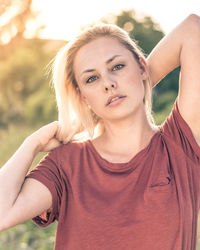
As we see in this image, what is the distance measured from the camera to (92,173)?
2.00 meters

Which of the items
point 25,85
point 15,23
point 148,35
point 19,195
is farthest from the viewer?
point 15,23

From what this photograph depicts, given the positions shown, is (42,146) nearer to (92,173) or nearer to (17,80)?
(92,173)

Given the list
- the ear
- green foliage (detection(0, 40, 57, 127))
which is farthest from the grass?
green foliage (detection(0, 40, 57, 127))

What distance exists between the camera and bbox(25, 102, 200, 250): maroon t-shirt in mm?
1794

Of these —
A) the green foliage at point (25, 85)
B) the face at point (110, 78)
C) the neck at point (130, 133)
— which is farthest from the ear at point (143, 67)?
the green foliage at point (25, 85)

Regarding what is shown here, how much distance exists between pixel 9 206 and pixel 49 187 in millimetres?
176

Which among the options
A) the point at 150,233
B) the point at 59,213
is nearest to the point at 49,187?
the point at 59,213

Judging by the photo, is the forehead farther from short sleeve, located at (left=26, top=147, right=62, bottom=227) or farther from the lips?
short sleeve, located at (left=26, top=147, right=62, bottom=227)

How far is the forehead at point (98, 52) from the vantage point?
205 centimetres

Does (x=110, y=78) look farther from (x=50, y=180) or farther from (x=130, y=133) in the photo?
(x=50, y=180)

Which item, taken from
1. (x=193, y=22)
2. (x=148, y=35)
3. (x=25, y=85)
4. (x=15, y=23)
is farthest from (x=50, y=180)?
(x=15, y=23)

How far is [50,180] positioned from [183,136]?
59 centimetres

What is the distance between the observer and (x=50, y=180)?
1917mm

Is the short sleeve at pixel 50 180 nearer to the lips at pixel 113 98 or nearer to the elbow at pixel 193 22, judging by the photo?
the lips at pixel 113 98
